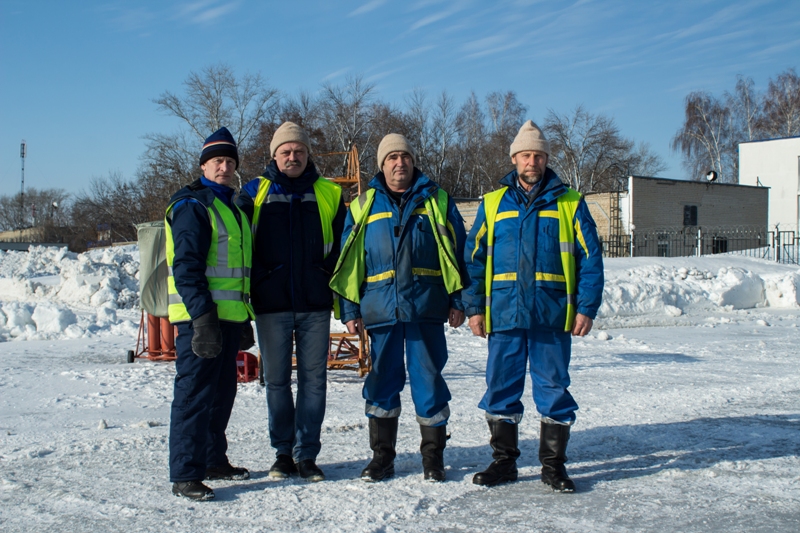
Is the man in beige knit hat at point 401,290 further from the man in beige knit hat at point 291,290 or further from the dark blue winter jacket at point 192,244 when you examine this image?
the dark blue winter jacket at point 192,244

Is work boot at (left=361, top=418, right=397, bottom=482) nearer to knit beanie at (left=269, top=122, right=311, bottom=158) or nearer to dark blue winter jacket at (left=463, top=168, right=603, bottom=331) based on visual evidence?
dark blue winter jacket at (left=463, top=168, right=603, bottom=331)

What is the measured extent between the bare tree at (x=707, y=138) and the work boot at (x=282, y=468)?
53.1 m

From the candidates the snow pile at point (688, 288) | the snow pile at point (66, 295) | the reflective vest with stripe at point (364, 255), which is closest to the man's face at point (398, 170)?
the reflective vest with stripe at point (364, 255)

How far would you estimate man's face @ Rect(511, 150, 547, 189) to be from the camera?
14.5ft

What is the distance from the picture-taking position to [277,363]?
4.38 metres

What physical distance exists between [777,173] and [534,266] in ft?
Answer: 139

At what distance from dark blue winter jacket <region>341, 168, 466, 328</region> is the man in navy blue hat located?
0.72 m

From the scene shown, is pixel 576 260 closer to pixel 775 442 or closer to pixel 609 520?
pixel 609 520

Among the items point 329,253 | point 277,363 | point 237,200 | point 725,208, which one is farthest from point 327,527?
point 725,208

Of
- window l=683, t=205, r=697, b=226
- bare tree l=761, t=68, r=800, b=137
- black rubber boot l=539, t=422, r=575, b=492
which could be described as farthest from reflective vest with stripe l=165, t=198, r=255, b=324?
bare tree l=761, t=68, r=800, b=137

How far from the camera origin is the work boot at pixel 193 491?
381 centimetres

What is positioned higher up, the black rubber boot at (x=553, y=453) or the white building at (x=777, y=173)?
the white building at (x=777, y=173)

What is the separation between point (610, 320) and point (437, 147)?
3513 centimetres

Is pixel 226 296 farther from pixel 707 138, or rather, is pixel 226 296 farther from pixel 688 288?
pixel 707 138
